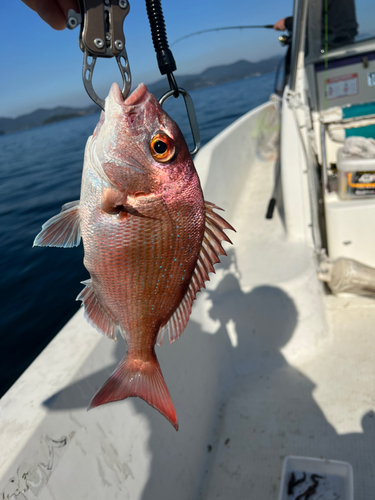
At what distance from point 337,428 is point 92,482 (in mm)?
1392

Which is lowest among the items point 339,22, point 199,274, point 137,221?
point 199,274

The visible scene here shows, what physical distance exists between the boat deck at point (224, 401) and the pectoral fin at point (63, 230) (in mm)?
538

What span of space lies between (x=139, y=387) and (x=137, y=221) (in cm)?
44

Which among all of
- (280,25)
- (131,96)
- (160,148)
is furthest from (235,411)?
(280,25)

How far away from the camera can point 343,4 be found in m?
3.26

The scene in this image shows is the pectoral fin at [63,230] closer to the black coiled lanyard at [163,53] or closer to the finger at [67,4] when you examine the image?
the black coiled lanyard at [163,53]

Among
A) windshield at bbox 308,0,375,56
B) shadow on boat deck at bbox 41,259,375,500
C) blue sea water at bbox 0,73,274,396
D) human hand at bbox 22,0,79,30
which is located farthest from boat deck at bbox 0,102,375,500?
windshield at bbox 308,0,375,56

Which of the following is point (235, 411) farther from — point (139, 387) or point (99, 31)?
point (99, 31)

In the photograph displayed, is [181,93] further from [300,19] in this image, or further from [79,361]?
[300,19]

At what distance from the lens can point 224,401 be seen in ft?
7.08

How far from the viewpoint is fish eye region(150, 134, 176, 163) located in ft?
2.90

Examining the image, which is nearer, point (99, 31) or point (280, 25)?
point (99, 31)

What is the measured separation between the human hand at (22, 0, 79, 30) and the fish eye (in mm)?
487

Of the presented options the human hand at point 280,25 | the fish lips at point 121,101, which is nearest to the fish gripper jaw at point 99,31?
the fish lips at point 121,101
